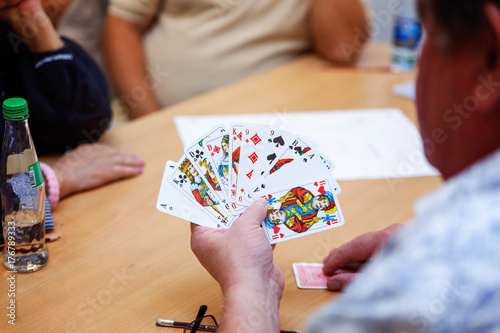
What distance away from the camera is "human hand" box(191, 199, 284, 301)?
0.90m

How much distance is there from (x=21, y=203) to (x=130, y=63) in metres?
1.32

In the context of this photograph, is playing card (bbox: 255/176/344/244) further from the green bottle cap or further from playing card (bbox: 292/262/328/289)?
the green bottle cap

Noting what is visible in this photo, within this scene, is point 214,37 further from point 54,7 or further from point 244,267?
point 244,267

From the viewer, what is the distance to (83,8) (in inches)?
103

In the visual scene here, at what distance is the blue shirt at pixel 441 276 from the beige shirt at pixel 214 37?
5.89 feet

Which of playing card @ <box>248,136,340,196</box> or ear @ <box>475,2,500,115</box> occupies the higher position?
ear @ <box>475,2,500,115</box>

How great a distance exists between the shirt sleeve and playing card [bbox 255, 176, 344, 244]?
148 centimetres

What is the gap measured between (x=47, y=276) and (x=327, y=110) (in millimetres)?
1050

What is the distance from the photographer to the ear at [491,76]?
1.89 ft

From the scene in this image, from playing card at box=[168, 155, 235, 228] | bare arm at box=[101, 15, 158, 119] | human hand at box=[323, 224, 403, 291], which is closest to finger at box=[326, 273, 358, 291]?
human hand at box=[323, 224, 403, 291]

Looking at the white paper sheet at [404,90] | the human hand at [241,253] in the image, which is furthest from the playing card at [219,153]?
the white paper sheet at [404,90]

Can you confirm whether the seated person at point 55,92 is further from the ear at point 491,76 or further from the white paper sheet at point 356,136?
the ear at point 491,76

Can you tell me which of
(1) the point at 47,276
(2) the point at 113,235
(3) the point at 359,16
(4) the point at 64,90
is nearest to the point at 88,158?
(4) the point at 64,90

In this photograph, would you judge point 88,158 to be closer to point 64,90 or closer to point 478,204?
point 64,90
